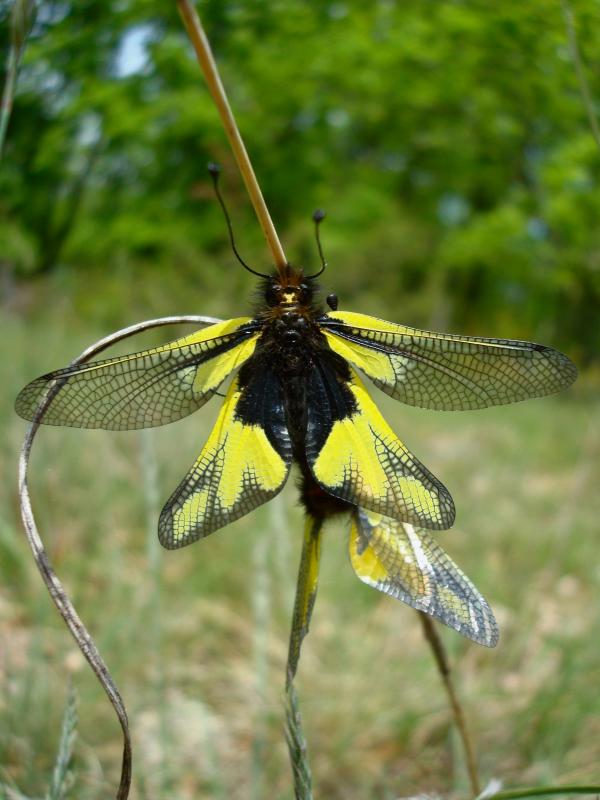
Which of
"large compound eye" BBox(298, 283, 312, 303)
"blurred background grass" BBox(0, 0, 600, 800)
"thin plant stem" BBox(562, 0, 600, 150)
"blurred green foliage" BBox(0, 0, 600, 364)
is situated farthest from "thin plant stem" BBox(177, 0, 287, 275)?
"blurred green foliage" BBox(0, 0, 600, 364)

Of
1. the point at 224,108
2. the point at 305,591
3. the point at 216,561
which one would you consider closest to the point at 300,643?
the point at 305,591

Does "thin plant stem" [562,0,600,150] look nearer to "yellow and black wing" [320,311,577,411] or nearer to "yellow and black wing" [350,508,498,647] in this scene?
"yellow and black wing" [320,311,577,411]

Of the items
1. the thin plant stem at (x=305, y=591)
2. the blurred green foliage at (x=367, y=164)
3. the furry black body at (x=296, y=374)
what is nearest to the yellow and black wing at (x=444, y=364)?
the furry black body at (x=296, y=374)

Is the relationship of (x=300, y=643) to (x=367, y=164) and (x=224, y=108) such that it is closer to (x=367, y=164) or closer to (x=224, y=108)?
(x=224, y=108)

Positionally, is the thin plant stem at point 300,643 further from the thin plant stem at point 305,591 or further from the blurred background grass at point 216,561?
the blurred background grass at point 216,561

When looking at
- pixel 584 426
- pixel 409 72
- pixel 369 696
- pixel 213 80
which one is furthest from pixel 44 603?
pixel 409 72

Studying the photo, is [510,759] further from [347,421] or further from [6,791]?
[347,421]
